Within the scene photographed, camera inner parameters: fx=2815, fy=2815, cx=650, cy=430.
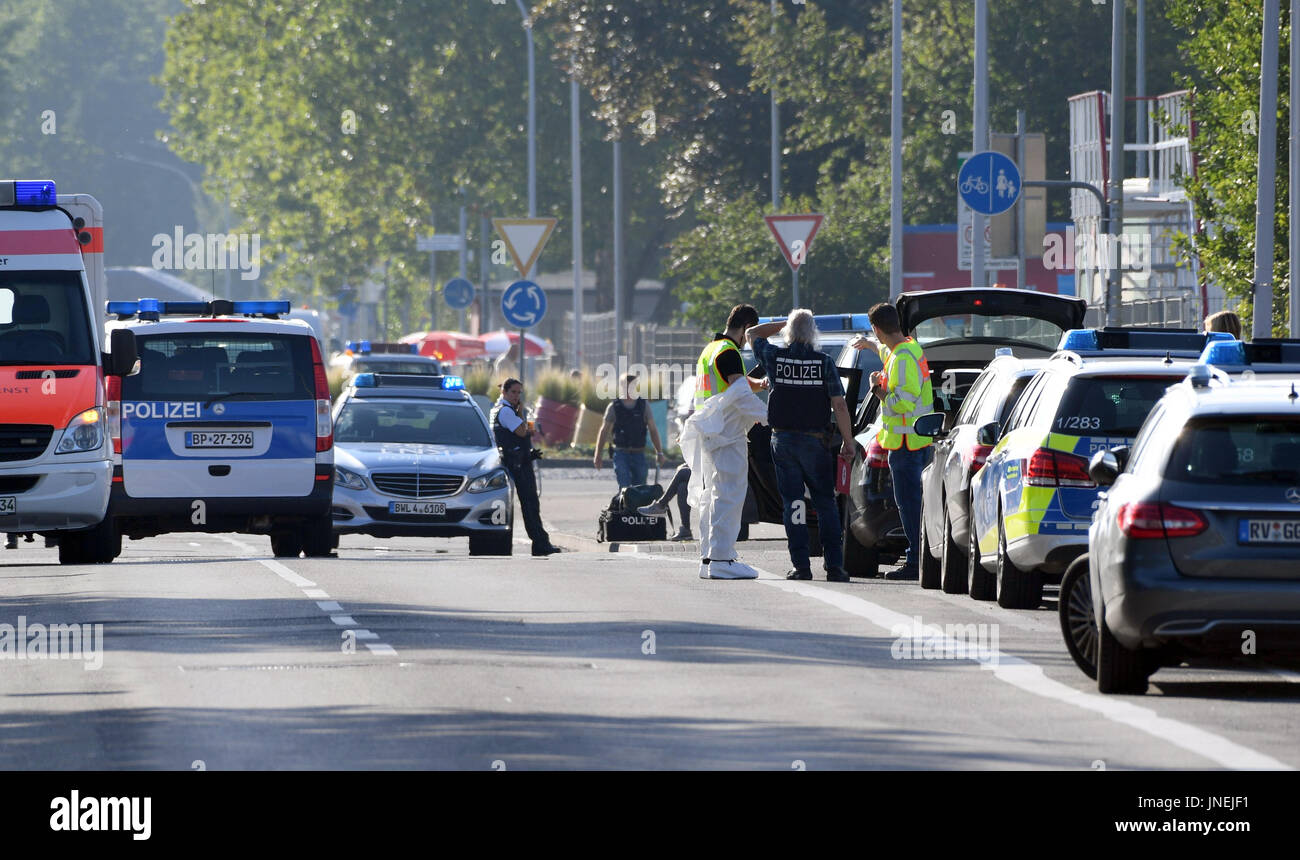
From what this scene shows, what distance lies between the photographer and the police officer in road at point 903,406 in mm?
19328

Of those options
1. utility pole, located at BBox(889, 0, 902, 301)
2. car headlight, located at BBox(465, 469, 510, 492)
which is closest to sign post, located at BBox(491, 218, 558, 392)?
utility pole, located at BBox(889, 0, 902, 301)

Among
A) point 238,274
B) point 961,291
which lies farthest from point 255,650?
point 238,274

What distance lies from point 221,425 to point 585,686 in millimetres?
10972

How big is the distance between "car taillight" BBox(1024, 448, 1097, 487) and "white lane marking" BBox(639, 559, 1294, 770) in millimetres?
1107

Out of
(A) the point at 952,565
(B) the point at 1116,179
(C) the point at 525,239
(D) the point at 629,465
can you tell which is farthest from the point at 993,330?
(C) the point at 525,239

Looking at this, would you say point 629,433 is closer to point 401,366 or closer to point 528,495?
point 528,495

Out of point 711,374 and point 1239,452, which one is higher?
point 711,374

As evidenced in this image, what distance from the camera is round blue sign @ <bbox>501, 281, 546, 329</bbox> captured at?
118ft

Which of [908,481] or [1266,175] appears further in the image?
[1266,175]

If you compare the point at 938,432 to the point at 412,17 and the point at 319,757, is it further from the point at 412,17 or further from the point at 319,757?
the point at 412,17

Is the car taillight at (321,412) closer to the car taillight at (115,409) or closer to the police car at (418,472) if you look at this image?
the car taillight at (115,409)

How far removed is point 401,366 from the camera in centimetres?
3994

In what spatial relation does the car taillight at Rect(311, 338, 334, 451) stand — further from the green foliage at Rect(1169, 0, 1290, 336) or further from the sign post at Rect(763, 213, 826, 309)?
the sign post at Rect(763, 213, 826, 309)

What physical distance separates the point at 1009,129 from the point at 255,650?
42.0 m
